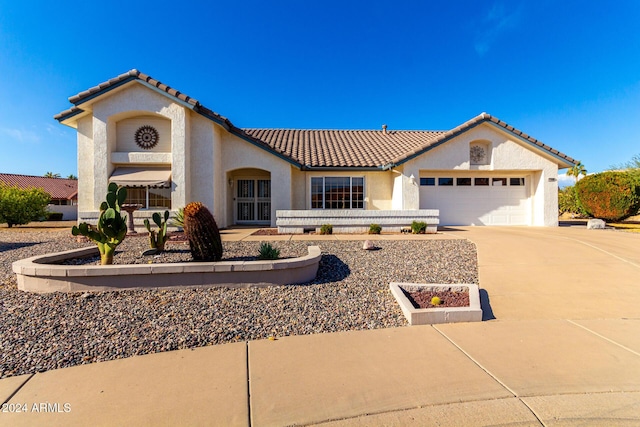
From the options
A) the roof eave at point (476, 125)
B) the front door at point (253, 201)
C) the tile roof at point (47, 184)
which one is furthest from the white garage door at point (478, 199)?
the tile roof at point (47, 184)

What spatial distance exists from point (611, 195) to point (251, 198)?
19739 millimetres

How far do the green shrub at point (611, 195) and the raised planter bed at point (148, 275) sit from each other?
1984 centimetres

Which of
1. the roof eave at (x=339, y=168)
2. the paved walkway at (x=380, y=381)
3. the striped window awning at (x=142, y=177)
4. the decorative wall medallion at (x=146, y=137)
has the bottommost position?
the paved walkway at (x=380, y=381)

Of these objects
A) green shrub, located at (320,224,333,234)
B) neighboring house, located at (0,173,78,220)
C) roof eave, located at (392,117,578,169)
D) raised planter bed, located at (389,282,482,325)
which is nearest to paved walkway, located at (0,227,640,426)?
raised planter bed, located at (389,282,482,325)

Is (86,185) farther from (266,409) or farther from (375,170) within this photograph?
(266,409)

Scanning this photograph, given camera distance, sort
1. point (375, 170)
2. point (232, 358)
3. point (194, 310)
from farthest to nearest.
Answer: point (375, 170), point (194, 310), point (232, 358)

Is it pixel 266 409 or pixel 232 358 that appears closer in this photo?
pixel 266 409

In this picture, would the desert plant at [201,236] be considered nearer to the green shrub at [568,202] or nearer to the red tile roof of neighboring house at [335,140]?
the red tile roof of neighboring house at [335,140]

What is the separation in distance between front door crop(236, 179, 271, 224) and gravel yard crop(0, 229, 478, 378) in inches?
356

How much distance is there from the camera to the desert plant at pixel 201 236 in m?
6.27

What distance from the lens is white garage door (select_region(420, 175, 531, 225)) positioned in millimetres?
15445

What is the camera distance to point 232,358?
3707mm

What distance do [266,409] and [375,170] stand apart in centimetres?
1382

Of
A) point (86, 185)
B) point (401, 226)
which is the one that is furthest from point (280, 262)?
point (86, 185)
